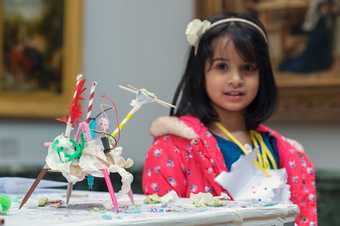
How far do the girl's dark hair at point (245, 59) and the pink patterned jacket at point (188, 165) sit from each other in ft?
0.23

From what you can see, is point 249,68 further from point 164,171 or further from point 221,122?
point 164,171

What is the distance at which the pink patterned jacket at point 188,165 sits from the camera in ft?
5.64

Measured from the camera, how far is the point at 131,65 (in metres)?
3.54

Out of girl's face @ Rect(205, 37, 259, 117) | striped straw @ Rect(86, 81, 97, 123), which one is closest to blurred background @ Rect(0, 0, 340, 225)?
girl's face @ Rect(205, 37, 259, 117)

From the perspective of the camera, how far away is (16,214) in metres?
1.06

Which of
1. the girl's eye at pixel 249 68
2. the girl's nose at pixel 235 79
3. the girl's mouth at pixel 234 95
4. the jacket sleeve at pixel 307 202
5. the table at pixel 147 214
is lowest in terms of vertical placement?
the jacket sleeve at pixel 307 202

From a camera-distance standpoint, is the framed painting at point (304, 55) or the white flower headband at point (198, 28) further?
the framed painting at point (304, 55)

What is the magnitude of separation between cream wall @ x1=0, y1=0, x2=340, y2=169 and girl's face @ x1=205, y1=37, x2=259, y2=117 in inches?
57.7

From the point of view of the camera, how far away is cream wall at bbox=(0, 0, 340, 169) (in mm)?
3309

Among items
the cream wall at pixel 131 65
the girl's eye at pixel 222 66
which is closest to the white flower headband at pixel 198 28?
the girl's eye at pixel 222 66

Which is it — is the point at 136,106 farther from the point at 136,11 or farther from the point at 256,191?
the point at 136,11

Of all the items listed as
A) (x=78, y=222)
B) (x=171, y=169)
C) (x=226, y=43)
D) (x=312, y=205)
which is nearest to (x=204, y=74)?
(x=226, y=43)

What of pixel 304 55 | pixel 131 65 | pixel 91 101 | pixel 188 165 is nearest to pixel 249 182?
pixel 188 165

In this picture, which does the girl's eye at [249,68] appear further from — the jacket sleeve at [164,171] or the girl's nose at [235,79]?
the jacket sleeve at [164,171]
